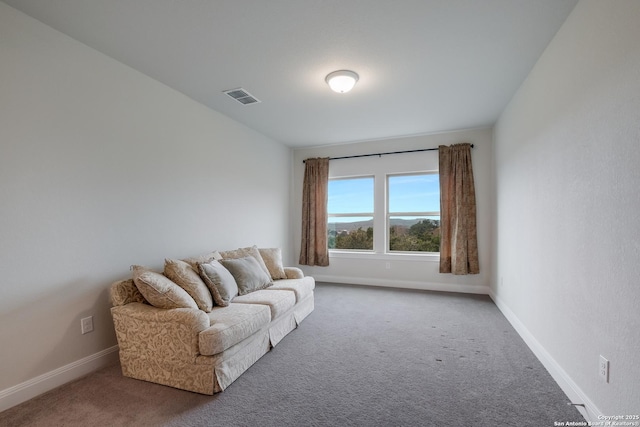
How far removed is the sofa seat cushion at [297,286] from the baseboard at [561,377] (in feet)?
7.54

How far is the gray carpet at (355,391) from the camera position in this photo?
180 cm

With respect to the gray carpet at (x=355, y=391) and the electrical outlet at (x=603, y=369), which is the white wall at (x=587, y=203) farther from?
the gray carpet at (x=355, y=391)

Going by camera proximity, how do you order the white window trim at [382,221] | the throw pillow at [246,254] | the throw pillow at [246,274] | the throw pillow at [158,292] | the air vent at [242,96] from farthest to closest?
the white window trim at [382,221], the throw pillow at [246,254], the air vent at [242,96], the throw pillow at [246,274], the throw pillow at [158,292]

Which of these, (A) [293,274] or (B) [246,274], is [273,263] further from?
(B) [246,274]

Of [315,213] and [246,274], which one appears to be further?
[315,213]

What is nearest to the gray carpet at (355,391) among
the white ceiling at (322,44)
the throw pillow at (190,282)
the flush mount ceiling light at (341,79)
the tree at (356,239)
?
the throw pillow at (190,282)

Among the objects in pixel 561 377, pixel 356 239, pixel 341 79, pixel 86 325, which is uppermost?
pixel 341 79

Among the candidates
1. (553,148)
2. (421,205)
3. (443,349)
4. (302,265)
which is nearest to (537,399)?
(443,349)

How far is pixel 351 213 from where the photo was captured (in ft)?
18.0

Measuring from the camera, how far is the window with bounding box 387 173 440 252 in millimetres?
4992

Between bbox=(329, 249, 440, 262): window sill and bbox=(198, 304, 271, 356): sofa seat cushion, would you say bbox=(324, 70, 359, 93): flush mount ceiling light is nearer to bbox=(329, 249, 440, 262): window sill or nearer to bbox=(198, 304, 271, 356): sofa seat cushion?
bbox=(198, 304, 271, 356): sofa seat cushion

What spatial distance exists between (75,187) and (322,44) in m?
2.29

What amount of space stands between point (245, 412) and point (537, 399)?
1.96m

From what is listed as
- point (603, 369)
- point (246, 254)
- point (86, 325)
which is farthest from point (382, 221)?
point (86, 325)
